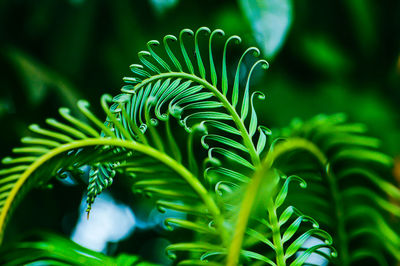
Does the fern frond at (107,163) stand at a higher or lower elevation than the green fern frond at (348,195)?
lower

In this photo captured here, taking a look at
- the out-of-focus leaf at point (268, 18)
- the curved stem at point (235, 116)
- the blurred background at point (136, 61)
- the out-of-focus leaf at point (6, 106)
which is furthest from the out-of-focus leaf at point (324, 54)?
the curved stem at point (235, 116)

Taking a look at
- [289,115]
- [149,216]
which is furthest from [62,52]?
[289,115]

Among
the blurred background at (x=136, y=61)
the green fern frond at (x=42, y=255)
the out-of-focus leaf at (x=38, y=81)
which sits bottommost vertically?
the green fern frond at (x=42, y=255)

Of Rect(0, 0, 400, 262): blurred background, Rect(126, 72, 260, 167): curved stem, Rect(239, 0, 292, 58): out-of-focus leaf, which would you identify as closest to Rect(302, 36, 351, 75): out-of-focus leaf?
Rect(0, 0, 400, 262): blurred background

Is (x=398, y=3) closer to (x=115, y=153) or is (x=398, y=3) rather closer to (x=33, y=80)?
(x=33, y=80)

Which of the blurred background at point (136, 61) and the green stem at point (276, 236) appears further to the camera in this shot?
the blurred background at point (136, 61)

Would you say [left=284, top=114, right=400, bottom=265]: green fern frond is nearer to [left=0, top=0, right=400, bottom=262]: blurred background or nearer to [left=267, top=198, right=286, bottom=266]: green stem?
[left=267, top=198, right=286, bottom=266]: green stem

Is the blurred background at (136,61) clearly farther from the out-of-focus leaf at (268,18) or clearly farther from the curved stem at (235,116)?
the curved stem at (235,116)

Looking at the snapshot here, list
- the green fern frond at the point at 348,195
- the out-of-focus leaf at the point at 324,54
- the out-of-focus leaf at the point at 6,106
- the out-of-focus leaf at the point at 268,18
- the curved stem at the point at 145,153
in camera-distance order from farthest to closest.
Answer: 1. the out-of-focus leaf at the point at 324,54
2. the out-of-focus leaf at the point at 6,106
3. the out-of-focus leaf at the point at 268,18
4. the green fern frond at the point at 348,195
5. the curved stem at the point at 145,153
